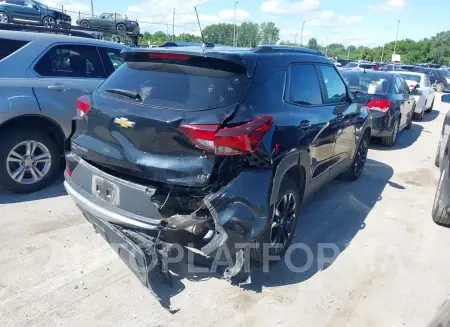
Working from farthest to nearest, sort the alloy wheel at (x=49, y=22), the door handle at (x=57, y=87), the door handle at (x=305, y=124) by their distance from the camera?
1. the alloy wheel at (x=49, y=22)
2. the door handle at (x=57, y=87)
3. the door handle at (x=305, y=124)

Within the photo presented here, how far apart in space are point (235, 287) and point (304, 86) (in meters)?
1.93

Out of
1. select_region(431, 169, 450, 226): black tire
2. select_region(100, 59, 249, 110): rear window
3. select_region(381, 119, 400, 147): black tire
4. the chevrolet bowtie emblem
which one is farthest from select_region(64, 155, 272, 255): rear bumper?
select_region(381, 119, 400, 147): black tire

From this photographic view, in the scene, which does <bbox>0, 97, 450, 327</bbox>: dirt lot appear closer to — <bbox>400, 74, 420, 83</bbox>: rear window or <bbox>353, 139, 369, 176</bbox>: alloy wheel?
<bbox>353, 139, 369, 176</bbox>: alloy wheel

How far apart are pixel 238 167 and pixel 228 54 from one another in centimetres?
87

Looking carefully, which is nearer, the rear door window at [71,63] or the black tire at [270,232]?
the black tire at [270,232]

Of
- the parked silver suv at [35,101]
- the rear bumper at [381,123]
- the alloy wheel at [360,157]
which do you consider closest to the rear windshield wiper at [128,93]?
the parked silver suv at [35,101]

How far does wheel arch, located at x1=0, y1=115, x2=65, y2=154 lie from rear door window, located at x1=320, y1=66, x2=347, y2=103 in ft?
10.5

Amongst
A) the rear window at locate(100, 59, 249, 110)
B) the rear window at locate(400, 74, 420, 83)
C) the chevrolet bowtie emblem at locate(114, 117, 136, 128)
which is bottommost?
the rear window at locate(400, 74, 420, 83)

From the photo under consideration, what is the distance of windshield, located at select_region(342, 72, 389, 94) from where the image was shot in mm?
8266

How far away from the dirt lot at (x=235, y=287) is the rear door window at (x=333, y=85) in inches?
53.6

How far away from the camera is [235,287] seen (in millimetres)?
3117

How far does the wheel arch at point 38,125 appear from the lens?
429 cm

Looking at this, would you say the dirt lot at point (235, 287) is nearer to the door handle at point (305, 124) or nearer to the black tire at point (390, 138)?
the door handle at point (305, 124)

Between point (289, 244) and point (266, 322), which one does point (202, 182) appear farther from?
point (289, 244)
